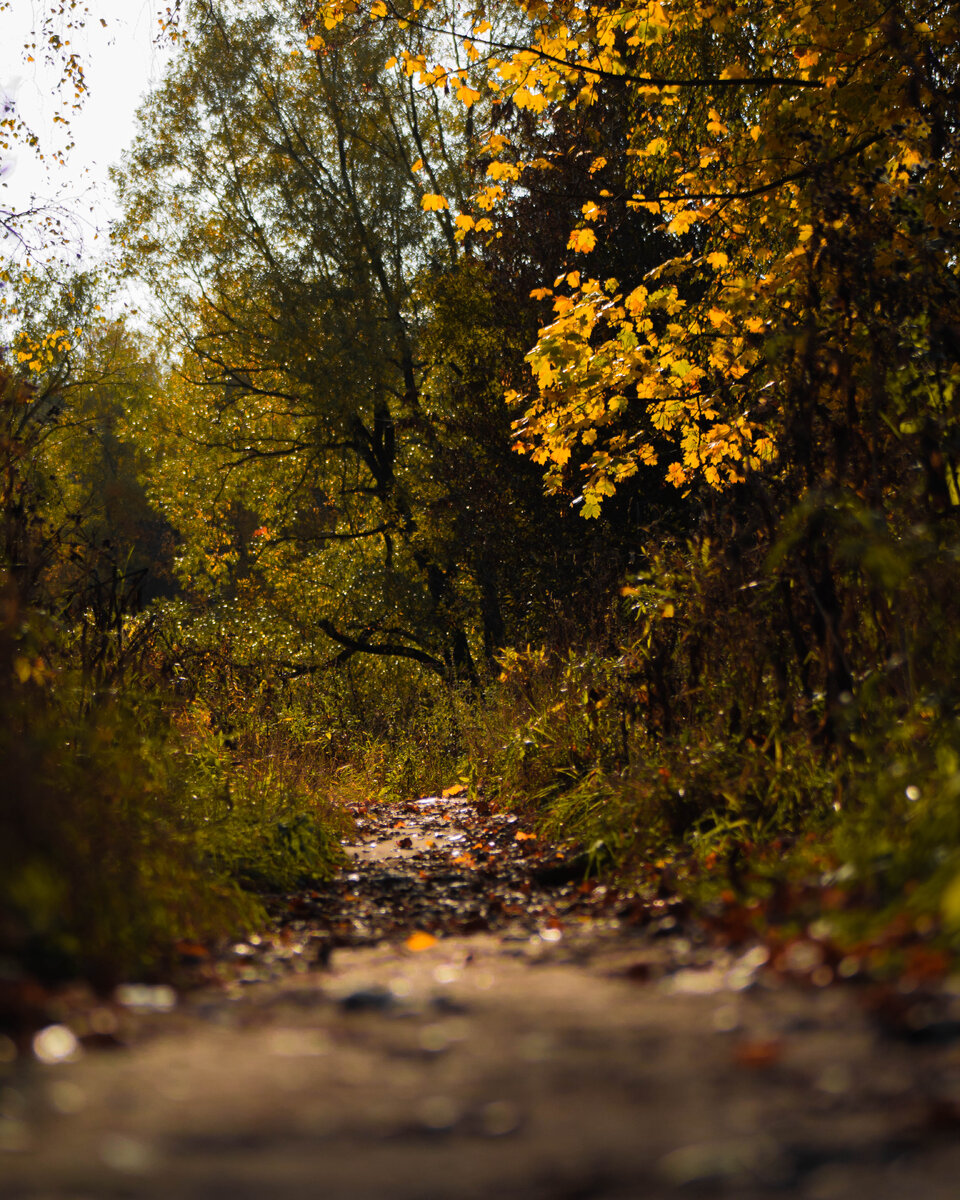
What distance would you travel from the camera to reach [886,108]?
6324 mm

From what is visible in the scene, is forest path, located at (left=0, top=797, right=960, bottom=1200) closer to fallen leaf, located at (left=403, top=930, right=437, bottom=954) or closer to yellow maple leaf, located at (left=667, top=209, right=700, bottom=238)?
fallen leaf, located at (left=403, top=930, right=437, bottom=954)

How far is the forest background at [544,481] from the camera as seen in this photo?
11.6ft

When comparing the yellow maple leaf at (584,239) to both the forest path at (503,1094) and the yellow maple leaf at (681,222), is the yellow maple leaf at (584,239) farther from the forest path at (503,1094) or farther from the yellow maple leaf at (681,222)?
the forest path at (503,1094)

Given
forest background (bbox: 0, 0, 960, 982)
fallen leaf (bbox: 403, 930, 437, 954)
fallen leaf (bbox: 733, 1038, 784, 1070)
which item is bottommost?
fallen leaf (bbox: 403, 930, 437, 954)

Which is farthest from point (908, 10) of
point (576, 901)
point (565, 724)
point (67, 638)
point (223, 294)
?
point (223, 294)

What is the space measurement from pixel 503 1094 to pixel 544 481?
24.2 feet

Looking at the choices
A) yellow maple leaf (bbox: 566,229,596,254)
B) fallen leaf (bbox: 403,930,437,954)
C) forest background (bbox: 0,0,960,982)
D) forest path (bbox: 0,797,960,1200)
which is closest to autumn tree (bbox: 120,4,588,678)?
forest background (bbox: 0,0,960,982)

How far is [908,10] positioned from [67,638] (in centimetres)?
663

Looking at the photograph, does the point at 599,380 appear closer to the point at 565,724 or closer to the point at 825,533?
the point at 565,724

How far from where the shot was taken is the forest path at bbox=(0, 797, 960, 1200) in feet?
5.02

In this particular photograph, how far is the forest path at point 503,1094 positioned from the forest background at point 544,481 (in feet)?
1.06

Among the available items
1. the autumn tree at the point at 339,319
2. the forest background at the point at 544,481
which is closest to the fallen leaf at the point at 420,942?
the forest background at the point at 544,481

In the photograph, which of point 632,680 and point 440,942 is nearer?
point 440,942

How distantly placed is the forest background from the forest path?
32 cm
